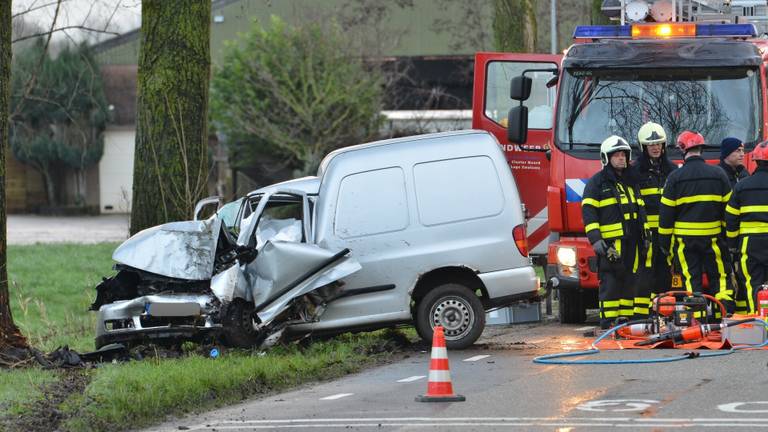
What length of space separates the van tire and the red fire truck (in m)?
0.35

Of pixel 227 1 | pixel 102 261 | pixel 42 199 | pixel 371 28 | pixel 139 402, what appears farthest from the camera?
pixel 42 199

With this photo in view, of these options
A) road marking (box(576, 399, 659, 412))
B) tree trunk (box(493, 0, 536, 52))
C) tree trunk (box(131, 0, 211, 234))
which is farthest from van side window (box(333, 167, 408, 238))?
tree trunk (box(493, 0, 536, 52))

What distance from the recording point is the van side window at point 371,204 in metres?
12.7

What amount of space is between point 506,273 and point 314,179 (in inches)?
85.8

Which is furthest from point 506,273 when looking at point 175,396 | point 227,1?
point 227,1

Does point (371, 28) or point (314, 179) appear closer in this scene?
point (314, 179)

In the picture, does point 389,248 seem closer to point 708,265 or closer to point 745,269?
point 708,265

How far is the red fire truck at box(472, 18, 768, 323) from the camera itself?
1408 centimetres

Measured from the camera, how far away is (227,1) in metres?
38.8

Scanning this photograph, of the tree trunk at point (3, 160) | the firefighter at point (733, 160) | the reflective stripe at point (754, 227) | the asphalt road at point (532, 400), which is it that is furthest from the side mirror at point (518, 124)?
the tree trunk at point (3, 160)

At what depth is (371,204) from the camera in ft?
41.8

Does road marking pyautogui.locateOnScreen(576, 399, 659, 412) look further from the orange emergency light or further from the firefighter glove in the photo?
the orange emergency light

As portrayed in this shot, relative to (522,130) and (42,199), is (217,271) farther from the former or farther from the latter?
(42,199)

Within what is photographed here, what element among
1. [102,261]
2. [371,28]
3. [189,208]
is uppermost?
[371,28]
